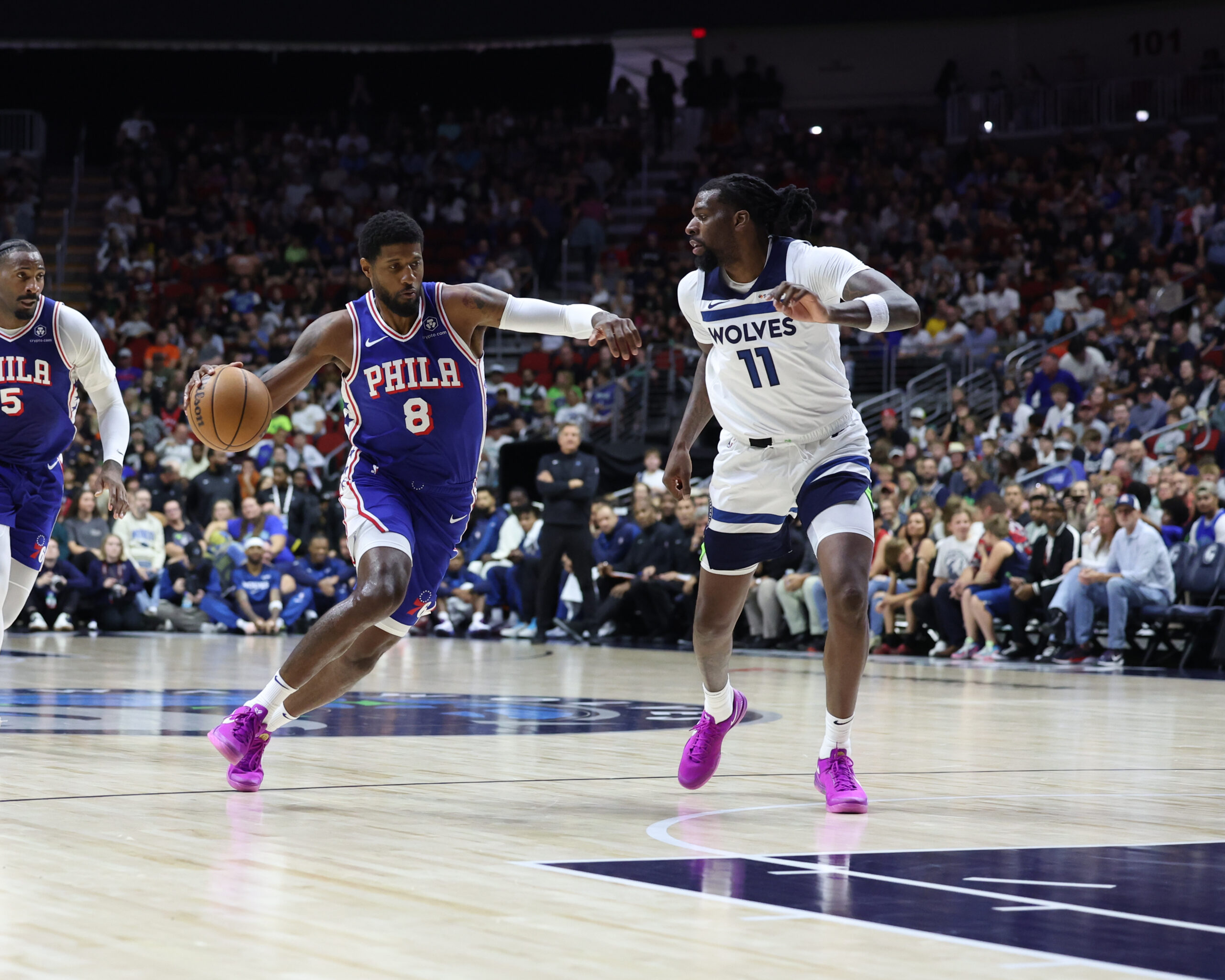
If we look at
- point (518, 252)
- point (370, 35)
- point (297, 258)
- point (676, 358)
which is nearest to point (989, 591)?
point (676, 358)

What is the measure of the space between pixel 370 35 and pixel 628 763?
76.1ft

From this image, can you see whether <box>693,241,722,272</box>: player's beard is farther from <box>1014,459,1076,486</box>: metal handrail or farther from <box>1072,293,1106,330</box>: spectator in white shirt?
<box>1072,293,1106,330</box>: spectator in white shirt

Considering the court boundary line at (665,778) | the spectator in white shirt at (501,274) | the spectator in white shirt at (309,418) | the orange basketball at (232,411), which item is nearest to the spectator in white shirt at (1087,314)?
the spectator in white shirt at (501,274)

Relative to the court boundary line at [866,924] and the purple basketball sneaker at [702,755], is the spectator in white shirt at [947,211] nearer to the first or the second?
the purple basketball sneaker at [702,755]

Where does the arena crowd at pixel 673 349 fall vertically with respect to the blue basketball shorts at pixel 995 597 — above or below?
above

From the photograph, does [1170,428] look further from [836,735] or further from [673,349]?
[836,735]

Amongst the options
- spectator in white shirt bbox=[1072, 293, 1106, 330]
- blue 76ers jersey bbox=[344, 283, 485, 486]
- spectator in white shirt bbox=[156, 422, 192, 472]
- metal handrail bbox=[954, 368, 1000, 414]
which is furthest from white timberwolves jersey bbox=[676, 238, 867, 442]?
spectator in white shirt bbox=[156, 422, 192, 472]

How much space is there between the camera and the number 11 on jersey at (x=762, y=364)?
5207mm

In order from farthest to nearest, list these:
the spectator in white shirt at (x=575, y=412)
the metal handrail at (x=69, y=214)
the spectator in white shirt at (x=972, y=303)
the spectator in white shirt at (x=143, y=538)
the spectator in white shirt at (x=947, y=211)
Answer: the metal handrail at (x=69, y=214)
the spectator in white shirt at (x=947, y=211)
the spectator in white shirt at (x=972, y=303)
the spectator in white shirt at (x=575, y=412)
the spectator in white shirt at (x=143, y=538)

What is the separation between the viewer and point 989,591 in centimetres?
1306

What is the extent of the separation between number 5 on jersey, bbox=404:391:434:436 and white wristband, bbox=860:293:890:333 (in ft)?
4.67

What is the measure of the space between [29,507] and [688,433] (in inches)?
109

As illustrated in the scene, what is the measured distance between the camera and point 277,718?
16.9 feet

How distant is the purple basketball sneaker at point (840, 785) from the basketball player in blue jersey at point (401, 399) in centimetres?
136
